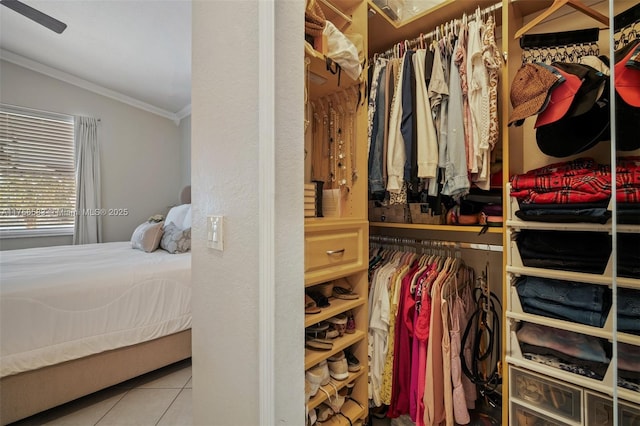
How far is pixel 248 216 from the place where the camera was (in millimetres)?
707

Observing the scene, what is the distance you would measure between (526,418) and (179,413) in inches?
67.2

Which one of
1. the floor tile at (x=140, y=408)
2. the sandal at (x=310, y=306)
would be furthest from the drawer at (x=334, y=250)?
the floor tile at (x=140, y=408)

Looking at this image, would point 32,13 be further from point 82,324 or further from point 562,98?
point 562,98

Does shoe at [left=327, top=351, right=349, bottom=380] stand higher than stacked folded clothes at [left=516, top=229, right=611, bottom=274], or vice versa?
stacked folded clothes at [left=516, top=229, right=611, bottom=274]

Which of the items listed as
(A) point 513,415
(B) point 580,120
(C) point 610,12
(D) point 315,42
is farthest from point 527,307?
(D) point 315,42

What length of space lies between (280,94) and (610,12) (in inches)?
49.4

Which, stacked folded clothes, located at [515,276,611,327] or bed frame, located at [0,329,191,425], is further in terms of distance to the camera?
bed frame, located at [0,329,191,425]

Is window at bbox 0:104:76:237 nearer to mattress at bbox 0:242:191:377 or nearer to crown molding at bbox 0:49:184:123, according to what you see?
crown molding at bbox 0:49:184:123

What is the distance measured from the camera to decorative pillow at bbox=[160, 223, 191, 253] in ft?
7.04

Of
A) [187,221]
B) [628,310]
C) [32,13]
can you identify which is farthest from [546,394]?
[32,13]

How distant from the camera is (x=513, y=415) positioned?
3.60 ft

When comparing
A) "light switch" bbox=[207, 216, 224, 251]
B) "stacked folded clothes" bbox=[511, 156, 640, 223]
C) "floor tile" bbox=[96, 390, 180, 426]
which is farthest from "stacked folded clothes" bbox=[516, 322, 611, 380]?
"floor tile" bbox=[96, 390, 180, 426]

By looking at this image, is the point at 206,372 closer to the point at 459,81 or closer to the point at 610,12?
the point at 459,81

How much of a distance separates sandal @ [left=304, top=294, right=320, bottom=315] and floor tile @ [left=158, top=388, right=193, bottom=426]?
103 centimetres
